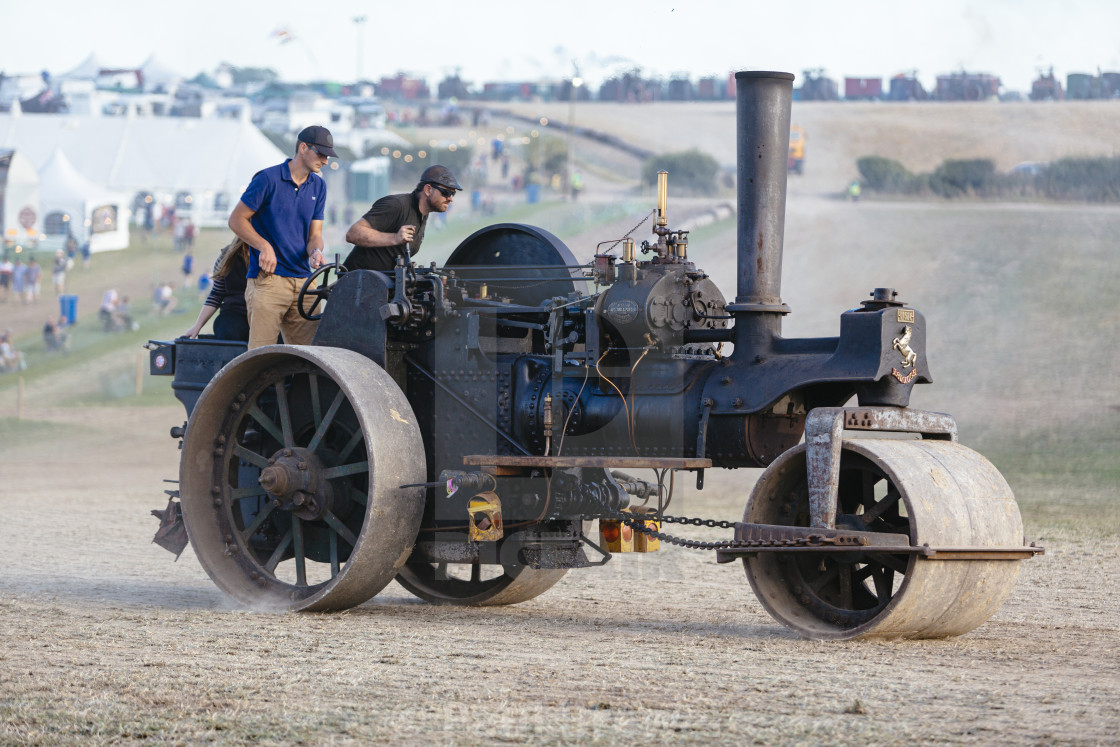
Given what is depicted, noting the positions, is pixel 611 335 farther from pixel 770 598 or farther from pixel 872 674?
pixel 872 674

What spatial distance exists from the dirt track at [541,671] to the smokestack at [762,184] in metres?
1.71

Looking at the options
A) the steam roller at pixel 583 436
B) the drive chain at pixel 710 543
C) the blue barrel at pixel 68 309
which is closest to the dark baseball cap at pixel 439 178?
the steam roller at pixel 583 436

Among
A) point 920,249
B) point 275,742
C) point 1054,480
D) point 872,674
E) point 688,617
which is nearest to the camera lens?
point 275,742

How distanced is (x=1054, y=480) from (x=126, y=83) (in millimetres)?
66579

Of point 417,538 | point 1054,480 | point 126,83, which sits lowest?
point 1054,480

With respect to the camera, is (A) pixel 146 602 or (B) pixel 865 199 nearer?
(A) pixel 146 602

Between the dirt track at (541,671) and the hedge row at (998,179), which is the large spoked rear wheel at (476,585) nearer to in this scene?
the dirt track at (541,671)

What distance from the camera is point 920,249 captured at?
3581 cm

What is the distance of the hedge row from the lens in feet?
123

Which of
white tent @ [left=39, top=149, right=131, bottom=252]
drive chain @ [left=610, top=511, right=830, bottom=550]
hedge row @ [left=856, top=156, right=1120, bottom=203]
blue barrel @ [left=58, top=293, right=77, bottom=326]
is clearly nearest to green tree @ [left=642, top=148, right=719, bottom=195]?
hedge row @ [left=856, top=156, right=1120, bottom=203]

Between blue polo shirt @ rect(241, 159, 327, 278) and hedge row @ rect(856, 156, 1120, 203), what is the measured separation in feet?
103

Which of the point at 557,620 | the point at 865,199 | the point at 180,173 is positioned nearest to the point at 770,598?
the point at 557,620

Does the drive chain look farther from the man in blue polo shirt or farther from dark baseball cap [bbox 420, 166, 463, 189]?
the man in blue polo shirt

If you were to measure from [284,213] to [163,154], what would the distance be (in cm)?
4522
